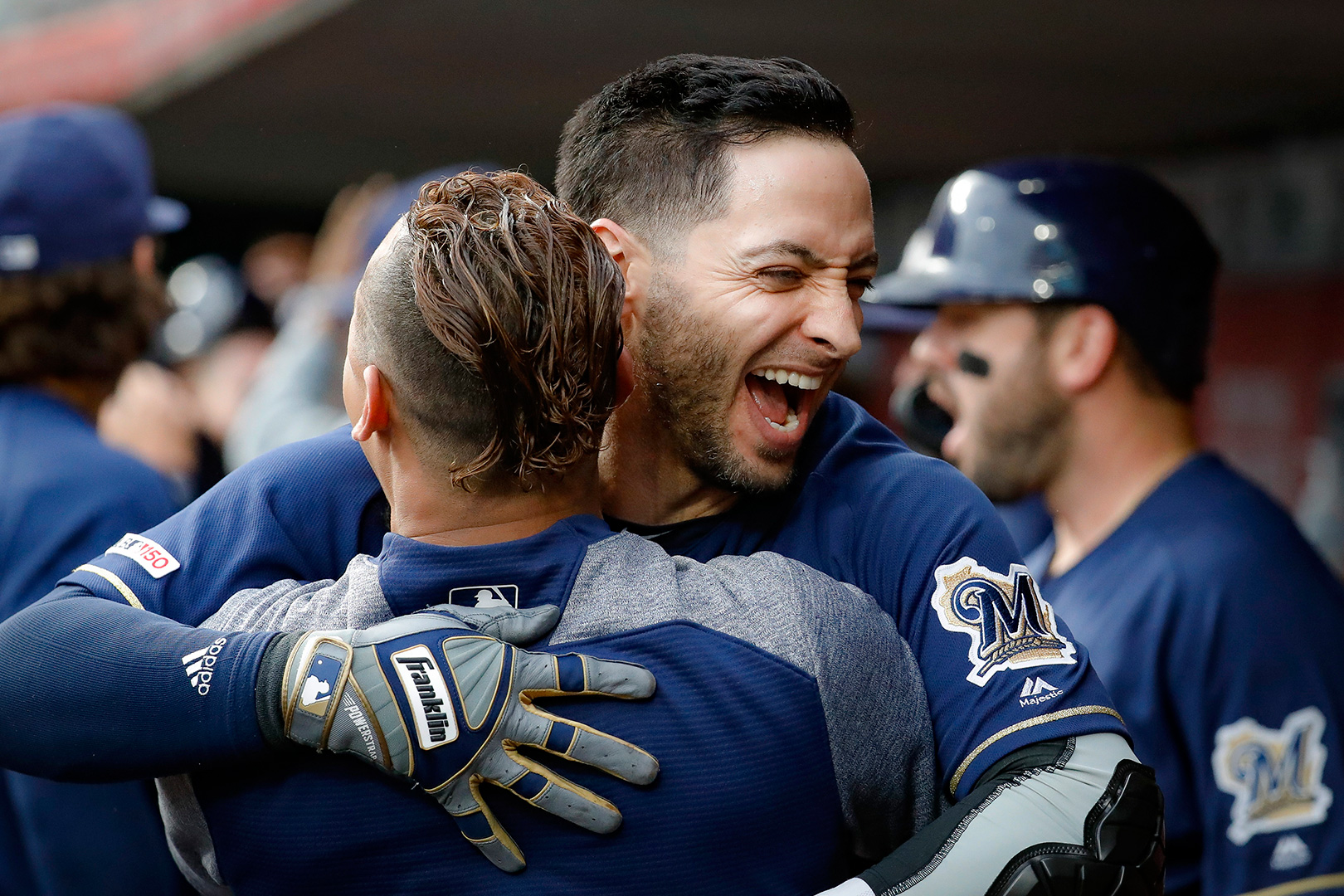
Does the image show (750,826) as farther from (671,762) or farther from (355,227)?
(355,227)

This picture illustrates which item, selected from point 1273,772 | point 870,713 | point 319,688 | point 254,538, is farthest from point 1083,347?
point 319,688

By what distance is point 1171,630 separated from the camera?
2459 millimetres

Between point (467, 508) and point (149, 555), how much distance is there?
0.41 metres

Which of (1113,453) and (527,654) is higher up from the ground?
(527,654)

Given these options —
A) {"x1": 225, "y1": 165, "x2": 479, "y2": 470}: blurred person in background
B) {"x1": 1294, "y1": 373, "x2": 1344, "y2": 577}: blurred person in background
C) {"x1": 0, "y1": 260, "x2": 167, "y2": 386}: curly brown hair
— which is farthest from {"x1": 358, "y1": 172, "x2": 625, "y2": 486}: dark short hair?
{"x1": 1294, "y1": 373, "x2": 1344, "y2": 577}: blurred person in background

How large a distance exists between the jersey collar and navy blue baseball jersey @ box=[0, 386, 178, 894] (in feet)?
3.89

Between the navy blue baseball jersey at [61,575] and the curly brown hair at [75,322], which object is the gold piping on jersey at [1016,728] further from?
the curly brown hair at [75,322]

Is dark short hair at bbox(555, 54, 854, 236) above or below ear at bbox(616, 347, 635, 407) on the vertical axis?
above

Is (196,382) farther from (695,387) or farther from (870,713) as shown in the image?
(870,713)

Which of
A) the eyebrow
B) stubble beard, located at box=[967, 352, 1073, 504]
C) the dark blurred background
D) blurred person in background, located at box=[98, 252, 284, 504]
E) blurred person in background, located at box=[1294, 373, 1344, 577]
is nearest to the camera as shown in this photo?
the eyebrow

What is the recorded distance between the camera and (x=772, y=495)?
5.64 feet

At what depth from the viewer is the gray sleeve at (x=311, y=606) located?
1.42m

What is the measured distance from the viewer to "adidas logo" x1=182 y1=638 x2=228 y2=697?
135 cm

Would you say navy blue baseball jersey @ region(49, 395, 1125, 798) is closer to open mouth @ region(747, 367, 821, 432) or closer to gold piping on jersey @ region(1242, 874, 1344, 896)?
open mouth @ region(747, 367, 821, 432)
